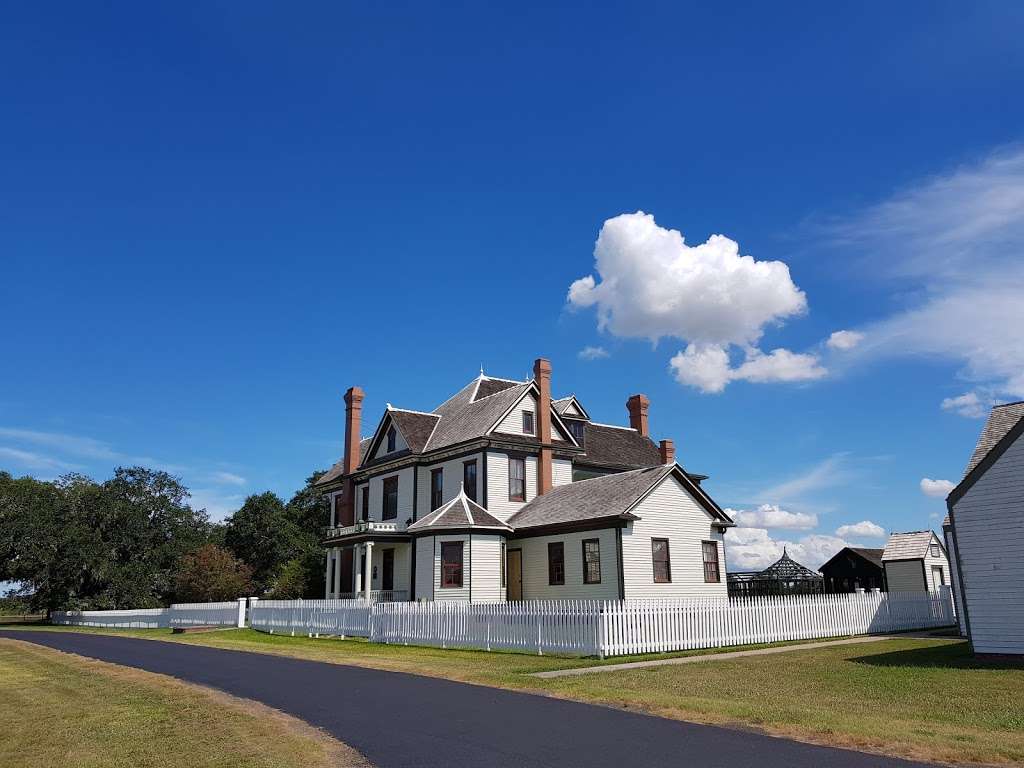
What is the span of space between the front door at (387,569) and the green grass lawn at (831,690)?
1562 centimetres

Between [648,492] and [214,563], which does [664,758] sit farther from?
[214,563]

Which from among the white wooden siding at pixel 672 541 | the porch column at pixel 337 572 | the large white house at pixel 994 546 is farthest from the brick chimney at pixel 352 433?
the large white house at pixel 994 546

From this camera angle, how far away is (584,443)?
43062mm

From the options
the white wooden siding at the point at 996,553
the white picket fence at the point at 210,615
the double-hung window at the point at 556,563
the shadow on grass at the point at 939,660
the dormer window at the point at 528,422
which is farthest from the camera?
the white picket fence at the point at 210,615

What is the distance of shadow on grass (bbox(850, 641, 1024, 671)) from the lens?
16938 mm

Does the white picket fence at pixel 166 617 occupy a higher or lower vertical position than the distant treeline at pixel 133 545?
lower

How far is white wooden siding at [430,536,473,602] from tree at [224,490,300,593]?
34.9 m

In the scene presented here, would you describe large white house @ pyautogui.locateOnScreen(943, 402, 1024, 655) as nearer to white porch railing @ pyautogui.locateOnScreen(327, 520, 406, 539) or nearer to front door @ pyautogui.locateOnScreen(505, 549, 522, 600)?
front door @ pyautogui.locateOnScreen(505, 549, 522, 600)

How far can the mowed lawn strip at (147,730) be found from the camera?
890 cm

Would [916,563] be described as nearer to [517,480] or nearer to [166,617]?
[517,480]

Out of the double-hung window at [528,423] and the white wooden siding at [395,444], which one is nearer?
the double-hung window at [528,423]

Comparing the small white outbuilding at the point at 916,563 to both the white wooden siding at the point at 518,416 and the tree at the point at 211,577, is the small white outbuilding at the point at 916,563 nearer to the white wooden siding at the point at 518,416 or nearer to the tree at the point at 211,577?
the white wooden siding at the point at 518,416

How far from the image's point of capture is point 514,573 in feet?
115

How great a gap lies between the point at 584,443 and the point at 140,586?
125 feet
